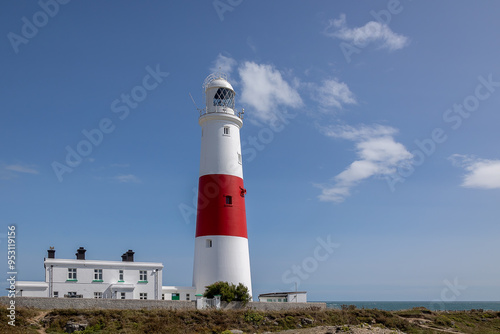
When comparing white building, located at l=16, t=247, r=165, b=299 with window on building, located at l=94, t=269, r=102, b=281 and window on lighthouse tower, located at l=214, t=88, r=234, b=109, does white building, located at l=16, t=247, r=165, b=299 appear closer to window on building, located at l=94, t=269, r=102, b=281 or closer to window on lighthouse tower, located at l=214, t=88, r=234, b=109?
window on building, located at l=94, t=269, r=102, b=281

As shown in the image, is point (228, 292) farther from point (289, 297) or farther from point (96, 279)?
point (96, 279)

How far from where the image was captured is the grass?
96.0 ft

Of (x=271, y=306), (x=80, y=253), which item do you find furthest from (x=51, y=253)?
(x=271, y=306)

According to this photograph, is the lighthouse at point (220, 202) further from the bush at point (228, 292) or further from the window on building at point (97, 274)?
the window on building at point (97, 274)

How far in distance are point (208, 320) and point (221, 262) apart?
545 cm

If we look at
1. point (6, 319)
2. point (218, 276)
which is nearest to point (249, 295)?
point (218, 276)

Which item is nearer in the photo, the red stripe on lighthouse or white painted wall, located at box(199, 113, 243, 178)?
the red stripe on lighthouse

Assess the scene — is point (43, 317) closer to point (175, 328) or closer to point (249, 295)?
point (175, 328)

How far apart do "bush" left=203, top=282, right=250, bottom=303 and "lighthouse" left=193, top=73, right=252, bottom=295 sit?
3.49 feet

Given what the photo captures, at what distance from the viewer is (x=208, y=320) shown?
32562 millimetres

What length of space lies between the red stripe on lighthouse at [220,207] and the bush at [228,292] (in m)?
3.70

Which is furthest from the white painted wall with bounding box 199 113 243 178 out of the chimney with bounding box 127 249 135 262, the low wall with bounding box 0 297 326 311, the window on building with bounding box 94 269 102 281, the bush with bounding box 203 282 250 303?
the window on building with bounding box 94 269 102 281

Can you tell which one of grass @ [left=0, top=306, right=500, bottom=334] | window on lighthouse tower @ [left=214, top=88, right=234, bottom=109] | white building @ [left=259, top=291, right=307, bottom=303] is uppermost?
window on lighthouse tower @ [left=214, top=88, right=234, bottom=109]

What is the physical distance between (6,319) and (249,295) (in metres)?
15.7
